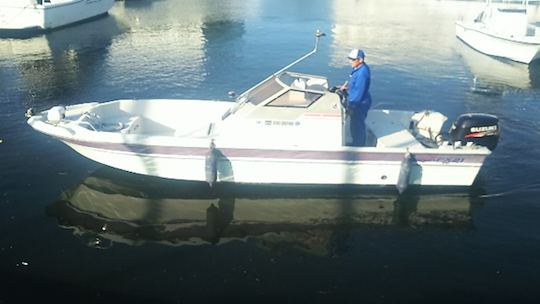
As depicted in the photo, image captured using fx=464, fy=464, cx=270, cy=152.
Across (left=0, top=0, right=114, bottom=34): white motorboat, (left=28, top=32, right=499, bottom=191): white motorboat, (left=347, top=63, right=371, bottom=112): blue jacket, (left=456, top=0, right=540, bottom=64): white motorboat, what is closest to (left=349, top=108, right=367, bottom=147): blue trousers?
(left=347, top=63, right=371, bottom=112): blue jacket

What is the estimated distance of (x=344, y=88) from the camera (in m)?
11.1

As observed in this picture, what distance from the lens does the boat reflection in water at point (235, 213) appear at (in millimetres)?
9398

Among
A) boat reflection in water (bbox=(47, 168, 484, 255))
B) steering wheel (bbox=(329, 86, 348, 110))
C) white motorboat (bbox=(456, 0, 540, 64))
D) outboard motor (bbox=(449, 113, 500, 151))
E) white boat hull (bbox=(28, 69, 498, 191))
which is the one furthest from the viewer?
white motorboat (bbox=(456, 0, 540, 64))

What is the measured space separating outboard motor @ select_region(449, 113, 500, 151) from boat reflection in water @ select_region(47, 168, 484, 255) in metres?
1.34

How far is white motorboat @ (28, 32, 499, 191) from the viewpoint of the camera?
33.7 ft

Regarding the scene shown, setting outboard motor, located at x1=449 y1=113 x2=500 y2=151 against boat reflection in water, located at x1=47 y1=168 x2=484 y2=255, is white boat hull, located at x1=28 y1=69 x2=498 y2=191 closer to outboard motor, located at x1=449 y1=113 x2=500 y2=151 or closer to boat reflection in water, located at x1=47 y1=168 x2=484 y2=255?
outboard motor, located at x1=449 y1=113 x2=500 y2=151

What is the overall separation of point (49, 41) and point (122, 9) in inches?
670

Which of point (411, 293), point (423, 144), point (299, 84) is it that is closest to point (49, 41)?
point (299, 84)

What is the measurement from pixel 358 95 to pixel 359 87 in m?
0.18

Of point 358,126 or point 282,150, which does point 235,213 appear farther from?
point 358,126

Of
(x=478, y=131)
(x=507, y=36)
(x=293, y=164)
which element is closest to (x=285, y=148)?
(x=293, y=164)

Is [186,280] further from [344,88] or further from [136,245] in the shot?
[344,88]

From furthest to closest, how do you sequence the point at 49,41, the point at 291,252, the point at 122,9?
the point at 122,9
the point at 49,41
the point at 291,252

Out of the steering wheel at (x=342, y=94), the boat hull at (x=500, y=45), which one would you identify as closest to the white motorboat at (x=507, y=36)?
the boat hull at (x=500, y=45)
